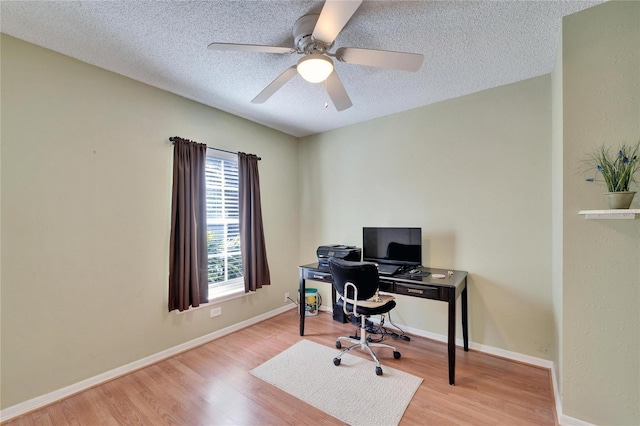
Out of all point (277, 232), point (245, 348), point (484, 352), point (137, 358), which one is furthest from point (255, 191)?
point (484, 352)

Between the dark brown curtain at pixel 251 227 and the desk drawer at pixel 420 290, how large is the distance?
5.73ft

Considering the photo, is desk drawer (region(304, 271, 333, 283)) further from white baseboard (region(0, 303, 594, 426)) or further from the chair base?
white baseboard (region(0, 303, 594, 426))

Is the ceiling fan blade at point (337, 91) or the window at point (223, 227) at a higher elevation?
the ceiling fan blade at point (337, 91)

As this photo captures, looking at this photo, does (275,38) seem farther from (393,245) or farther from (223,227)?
(393,245)

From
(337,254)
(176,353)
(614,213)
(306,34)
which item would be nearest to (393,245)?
(337,254)

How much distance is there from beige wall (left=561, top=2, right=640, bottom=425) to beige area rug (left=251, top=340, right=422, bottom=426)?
1059mm

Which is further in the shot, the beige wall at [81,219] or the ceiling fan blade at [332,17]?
the beige wall at [81,219]

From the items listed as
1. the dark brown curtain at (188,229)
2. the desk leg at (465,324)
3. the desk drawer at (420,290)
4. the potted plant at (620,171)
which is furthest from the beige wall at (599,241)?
the dark brown curtain at (188,229)

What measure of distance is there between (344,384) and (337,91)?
230 centimetres

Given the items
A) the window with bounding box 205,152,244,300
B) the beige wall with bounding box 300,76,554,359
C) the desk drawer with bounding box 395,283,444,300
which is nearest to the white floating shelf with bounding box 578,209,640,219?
the beige wall with bounding box 300,76,554,359

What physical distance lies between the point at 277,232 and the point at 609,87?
338 centimetres

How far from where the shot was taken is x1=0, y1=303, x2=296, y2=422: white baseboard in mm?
1801

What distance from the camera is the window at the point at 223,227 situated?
3.04m

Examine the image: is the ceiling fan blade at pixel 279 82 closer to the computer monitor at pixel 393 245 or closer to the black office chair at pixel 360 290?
the black office chair at pixel 360 290
